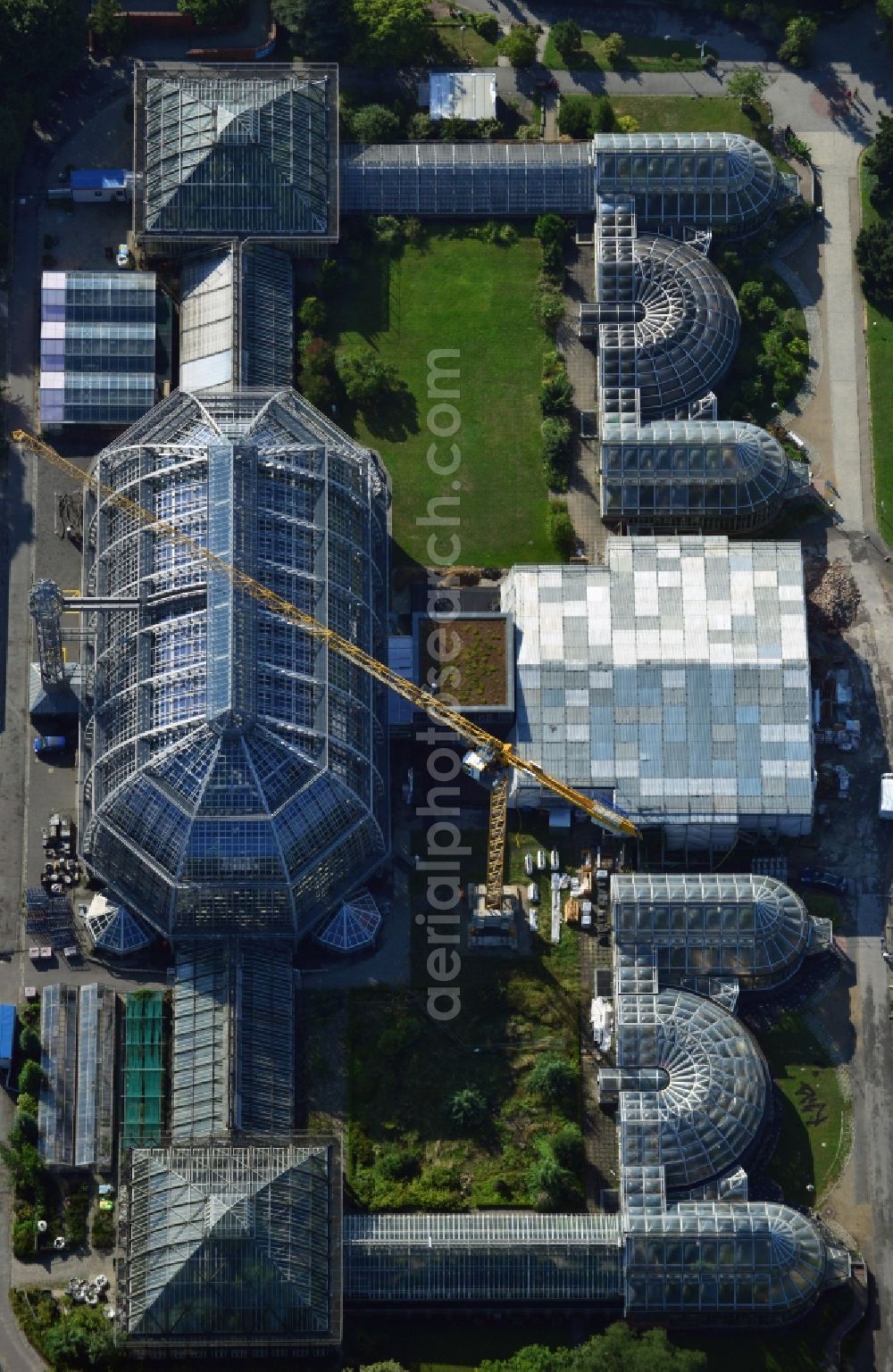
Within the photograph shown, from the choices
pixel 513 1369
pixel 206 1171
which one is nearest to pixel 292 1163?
pixel 206 1171

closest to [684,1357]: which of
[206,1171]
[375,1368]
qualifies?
[375,1368]

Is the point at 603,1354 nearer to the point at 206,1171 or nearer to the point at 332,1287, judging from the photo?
the point at 332,1287

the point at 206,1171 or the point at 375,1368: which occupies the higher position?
the point at 206,1171

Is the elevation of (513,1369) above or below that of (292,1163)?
below

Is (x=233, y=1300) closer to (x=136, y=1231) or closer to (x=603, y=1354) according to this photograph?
(x=136, y=1231)
